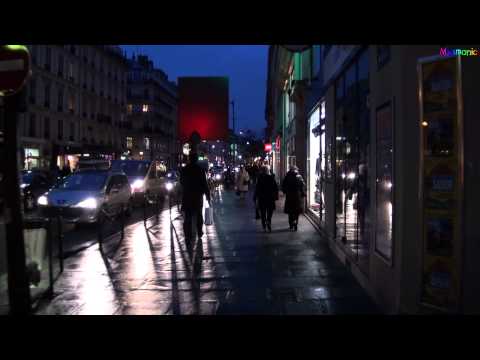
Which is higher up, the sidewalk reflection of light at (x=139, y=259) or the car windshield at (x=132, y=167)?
the car windshield at (x=132, y=167)

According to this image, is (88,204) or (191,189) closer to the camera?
(191,189)

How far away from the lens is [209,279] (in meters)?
8.21

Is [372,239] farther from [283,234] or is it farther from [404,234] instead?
[283,234]

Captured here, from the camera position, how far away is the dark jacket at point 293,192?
1389 cm

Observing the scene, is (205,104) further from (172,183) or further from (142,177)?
(172,183)

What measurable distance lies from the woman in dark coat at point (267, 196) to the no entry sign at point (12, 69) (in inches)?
349

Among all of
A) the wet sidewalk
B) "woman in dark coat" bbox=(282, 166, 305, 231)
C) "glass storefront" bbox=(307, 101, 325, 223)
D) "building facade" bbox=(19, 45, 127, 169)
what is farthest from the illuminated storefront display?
"woman in dark coat" bbox=(282, 166, 305, 231)

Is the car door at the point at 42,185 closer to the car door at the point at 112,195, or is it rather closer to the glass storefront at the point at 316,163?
the car door at the point at 112,195

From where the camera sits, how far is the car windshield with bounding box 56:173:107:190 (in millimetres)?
15797

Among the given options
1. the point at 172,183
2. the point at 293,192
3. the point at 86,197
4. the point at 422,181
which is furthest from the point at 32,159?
the point at 422,181

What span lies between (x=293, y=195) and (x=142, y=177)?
10438mm

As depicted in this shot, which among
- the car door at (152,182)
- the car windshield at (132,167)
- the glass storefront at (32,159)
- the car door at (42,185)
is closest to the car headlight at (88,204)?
the car door at (42,185)
